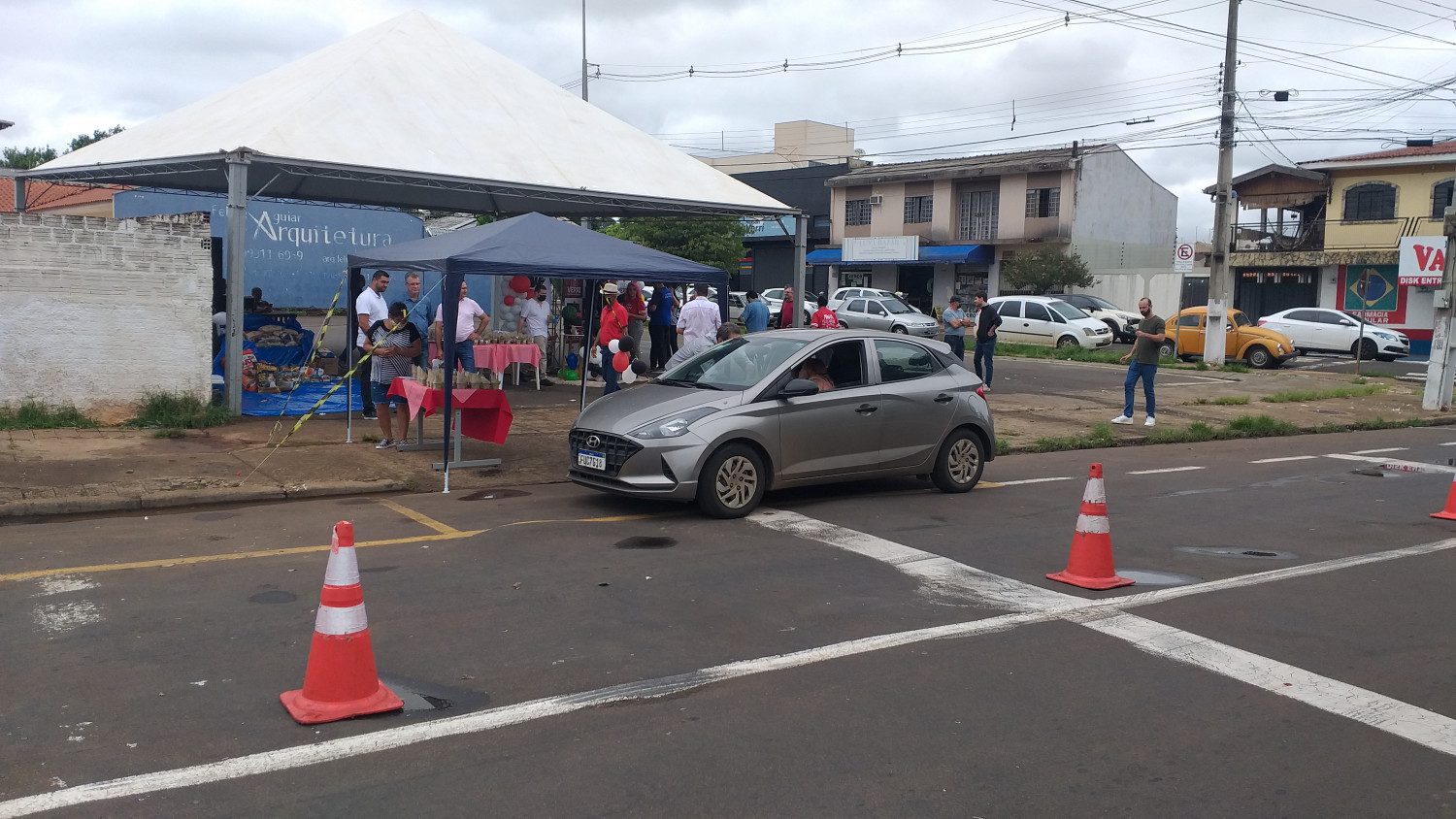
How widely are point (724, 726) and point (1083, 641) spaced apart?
244 cm

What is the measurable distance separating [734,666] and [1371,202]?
42.0 m

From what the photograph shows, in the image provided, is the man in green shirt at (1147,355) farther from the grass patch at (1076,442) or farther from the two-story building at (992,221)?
the two-story building at (992,221)

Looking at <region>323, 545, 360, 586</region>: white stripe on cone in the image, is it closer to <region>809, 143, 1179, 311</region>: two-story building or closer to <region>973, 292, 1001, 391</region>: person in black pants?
<region>973, 292, 1001, 391</region>: person in black pants

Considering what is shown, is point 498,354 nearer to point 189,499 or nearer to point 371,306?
point 371,306

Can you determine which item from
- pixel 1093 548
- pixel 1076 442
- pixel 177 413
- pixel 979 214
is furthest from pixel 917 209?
pixel 1093 548

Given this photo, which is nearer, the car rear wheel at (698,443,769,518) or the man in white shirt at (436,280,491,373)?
the car rear wheel at (698,443,769,518)

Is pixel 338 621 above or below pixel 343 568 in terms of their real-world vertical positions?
below

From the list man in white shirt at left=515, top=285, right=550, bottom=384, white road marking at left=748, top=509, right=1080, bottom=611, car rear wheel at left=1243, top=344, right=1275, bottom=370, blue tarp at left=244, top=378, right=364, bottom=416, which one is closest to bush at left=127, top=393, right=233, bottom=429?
blue tarp at left=244, top=378, right=364, bottom=416

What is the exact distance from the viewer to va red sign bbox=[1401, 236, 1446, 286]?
22844 mm

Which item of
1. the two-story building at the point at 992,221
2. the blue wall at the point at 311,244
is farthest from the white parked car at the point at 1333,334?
the blue wall at the point at 311,244

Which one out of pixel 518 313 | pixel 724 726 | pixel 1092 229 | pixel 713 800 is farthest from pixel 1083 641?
pixel 1092 229

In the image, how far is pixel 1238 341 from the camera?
3002 centimetres

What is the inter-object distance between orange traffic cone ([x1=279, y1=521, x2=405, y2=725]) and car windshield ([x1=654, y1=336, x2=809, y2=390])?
5260mm

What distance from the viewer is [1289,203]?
141 ft
